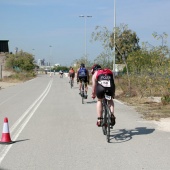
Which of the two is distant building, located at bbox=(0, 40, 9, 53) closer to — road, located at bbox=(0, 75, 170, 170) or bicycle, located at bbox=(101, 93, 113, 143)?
road, located at bbox=(0, 75, 170, 170)

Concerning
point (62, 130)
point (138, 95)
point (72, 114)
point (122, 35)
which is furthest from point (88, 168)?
point (122, 35)

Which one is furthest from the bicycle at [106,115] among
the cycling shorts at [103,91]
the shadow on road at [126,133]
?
the shadow on road at [126,133]

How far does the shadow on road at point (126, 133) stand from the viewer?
8.32 m

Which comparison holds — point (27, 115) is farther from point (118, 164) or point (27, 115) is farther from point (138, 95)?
point (138, 95)

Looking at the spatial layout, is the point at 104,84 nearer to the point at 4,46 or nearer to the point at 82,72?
the point at 82,72

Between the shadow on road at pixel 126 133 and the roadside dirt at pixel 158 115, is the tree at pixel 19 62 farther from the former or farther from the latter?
the shadow on road at pixel 126 133

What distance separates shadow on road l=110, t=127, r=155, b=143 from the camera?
27.3ft

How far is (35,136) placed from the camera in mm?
8672

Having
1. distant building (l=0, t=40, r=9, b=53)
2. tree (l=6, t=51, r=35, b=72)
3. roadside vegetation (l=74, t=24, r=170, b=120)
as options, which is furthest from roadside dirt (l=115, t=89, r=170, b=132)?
distant building (l=0, t=40, r=9, b=53)

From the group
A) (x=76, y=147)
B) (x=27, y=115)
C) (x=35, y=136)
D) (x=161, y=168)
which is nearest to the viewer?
(x=161, y=168)

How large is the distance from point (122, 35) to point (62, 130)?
12.9 meters

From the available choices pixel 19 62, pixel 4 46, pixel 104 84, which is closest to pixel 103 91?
pixel 104 84

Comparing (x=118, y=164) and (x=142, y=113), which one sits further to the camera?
(x=142, y=113)

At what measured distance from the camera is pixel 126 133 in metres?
9.06
